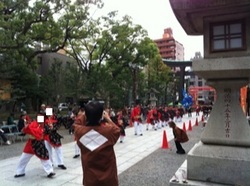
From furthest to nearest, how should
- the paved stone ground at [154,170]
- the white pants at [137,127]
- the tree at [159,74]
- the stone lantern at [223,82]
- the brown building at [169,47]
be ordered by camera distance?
the brown building at [169,47]
the tree at [159,74]
the white pants at [137,127]
the paved stone ground at [154,170]
the stone lantern at [223,82]

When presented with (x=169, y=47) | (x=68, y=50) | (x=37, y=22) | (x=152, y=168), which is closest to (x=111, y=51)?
(x=68, y=50)

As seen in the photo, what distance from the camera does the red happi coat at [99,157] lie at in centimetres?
347

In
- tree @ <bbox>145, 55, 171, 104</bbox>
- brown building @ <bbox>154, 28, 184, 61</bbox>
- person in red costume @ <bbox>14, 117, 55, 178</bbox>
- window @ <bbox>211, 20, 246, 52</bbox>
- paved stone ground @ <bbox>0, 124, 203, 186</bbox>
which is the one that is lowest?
paved stone ground @ <bbox>0, 124, 203, 186</bbox>

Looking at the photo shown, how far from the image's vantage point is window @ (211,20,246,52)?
4742 millimetres

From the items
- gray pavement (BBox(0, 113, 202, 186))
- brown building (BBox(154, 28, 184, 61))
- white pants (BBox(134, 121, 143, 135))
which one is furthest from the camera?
brown building (BBox(154, 28, 184, 61))

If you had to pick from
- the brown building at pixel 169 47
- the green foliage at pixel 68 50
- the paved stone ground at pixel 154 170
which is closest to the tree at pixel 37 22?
the green foliage at pixel 68 50

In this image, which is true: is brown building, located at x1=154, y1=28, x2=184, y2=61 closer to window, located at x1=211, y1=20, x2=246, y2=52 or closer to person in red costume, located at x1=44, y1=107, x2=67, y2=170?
person in red costume, located at x1=44, y1=107, x2=67, y2=170

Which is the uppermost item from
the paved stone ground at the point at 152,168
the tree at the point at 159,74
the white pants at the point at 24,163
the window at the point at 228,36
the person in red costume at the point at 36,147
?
the tree at the point at 159,74

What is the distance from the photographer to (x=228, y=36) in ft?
15.8

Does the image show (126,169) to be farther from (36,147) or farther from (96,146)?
(96,146)

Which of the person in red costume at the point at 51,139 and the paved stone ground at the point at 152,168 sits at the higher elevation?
the person in red costume at the point at 51,139

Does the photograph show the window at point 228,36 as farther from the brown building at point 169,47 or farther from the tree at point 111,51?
the brown building at point 169,47

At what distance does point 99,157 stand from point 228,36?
3.15m

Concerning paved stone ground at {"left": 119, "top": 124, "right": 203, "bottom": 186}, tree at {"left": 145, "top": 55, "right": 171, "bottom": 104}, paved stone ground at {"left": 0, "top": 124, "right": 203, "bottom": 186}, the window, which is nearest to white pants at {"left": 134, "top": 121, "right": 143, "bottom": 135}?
paved stone ground at {"left": 0, "top": 124, "right": 203, "bottom": 186}
